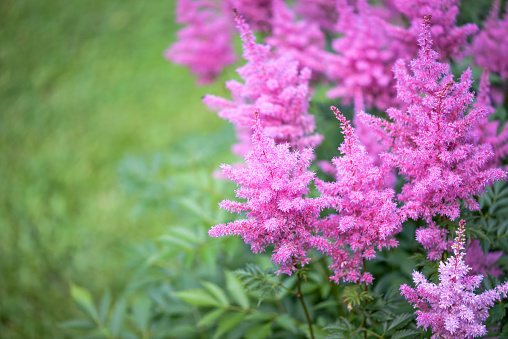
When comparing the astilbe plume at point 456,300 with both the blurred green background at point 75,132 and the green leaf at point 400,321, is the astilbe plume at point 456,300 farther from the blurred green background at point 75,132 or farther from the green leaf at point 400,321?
the blurred green background at point 75,132

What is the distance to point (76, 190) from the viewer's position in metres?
4.93

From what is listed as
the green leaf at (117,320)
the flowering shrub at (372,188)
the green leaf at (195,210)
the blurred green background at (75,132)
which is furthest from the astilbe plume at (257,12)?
the green leaf at (117,320)

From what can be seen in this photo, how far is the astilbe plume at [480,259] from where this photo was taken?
146cm

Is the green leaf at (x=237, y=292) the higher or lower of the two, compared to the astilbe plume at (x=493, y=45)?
lower

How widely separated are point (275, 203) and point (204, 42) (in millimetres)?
2134

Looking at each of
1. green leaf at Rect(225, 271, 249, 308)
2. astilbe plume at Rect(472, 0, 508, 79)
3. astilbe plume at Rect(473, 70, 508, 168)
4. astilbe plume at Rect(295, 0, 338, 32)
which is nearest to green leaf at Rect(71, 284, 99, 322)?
green leaf at Rect(225, 271, 249, 308)

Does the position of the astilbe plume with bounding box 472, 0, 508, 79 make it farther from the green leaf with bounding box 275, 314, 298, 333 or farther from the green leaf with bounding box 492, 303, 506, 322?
the green leaf with bounding box 275, 314, 298, 333

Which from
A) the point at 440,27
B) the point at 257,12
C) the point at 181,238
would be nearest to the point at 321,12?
the point at 257,12

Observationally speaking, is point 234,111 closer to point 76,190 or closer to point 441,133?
point 441,133

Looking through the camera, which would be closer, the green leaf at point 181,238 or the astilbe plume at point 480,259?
the astilbe plume at point 480,259

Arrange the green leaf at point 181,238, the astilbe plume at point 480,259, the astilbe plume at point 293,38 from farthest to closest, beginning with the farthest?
the astilbe plume at point 293,38, the green leaf at point 181,238, the astilbe plume at point 480,259

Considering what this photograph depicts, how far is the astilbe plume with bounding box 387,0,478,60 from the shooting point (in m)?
1.64

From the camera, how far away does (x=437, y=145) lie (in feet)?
4.04

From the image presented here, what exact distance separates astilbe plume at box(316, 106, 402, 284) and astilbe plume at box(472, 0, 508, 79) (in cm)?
122
